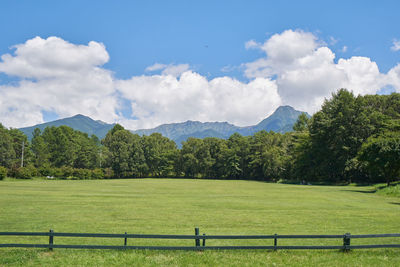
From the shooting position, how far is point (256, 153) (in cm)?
12475

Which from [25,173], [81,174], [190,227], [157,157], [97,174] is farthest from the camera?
[157,157]

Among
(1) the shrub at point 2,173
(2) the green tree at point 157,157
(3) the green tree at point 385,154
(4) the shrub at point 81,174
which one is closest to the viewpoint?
(3) the green tree at point 385,154

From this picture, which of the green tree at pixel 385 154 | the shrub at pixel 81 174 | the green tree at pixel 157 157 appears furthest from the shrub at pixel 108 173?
the green tree at pixel 385 154

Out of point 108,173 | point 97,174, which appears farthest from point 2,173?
point 108,173

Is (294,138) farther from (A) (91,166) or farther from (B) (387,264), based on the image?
(B) (387,264)

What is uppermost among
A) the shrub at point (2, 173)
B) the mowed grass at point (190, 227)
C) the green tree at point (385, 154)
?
the green tree at point (385, 154)

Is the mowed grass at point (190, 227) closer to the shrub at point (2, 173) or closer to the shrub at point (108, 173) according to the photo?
the shrub at point (2, 173)

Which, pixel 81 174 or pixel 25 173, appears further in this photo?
pixel 81 174

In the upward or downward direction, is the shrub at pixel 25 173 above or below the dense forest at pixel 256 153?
below

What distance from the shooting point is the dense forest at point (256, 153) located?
77688 millimetres

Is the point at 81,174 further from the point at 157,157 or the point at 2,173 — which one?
the point at 157,157

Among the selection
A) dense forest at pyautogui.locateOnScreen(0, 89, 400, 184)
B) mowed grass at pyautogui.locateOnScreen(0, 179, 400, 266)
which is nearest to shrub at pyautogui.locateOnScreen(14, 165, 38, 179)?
dense forest at pyautogui.locateOnScreen(0, 89, 400, 184)

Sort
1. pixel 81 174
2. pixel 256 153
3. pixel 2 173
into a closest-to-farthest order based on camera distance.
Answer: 1. pixel 2 173
2. pixel 81 174
3. pixel 256 153

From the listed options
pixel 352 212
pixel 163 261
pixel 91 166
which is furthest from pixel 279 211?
pixel 91 166
